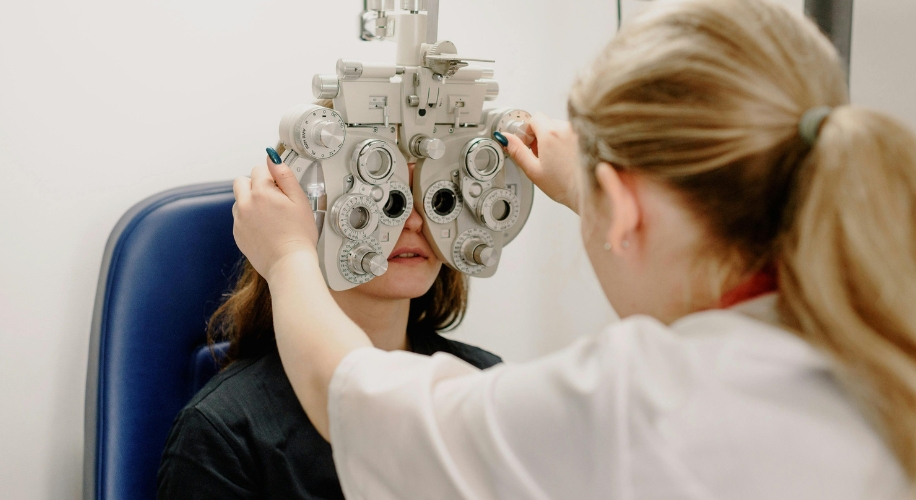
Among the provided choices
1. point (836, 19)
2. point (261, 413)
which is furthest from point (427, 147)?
point (836, 19)

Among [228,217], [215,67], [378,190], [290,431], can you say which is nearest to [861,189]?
[378,190]

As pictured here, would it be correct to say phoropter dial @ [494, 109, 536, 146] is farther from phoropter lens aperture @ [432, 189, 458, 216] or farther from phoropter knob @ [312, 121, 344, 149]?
phoropter knob @ [312, 121, 344, 149]

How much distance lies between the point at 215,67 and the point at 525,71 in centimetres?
76

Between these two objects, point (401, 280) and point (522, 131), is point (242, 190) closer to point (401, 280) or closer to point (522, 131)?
point (401, 280)

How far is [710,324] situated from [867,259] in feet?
0.39

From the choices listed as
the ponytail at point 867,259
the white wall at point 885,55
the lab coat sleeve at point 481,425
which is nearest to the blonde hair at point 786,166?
the ponytail at point 867,259

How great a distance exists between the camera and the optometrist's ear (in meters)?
0.62

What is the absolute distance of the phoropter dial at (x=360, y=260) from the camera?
0.93 m

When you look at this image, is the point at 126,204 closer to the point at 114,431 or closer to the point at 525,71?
the point at 114,431

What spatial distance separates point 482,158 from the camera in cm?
102

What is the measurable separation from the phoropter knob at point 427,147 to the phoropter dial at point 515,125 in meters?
0.11

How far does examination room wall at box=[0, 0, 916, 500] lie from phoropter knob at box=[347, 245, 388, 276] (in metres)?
0.33

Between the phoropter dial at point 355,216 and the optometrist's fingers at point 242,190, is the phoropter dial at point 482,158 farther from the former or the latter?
the optometrist's fingers at point 242,190

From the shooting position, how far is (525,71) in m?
1.80
